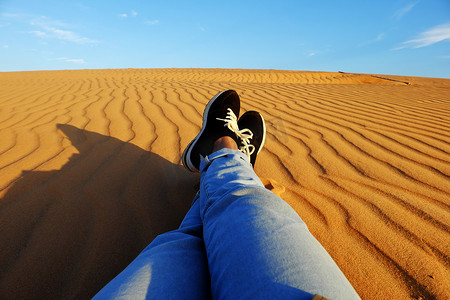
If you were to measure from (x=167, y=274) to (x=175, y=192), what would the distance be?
2.97 ft

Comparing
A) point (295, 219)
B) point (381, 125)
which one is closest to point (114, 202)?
point (295, 219)

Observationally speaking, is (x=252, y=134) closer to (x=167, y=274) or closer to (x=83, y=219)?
(x=83, y=219)

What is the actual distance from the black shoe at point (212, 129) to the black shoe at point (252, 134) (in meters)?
0.08

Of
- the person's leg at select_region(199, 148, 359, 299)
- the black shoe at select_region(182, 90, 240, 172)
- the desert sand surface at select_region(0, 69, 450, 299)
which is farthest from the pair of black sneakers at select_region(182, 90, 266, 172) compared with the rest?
the person's leg at select_region(199, 148, 359, 299)

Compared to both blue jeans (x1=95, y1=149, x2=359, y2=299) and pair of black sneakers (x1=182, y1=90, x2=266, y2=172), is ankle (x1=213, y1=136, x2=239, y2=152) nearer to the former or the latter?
pair of black sneakers (x1=182, y1=90, x2=266, y2=172)

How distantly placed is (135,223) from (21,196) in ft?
2.29

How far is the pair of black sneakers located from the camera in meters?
1.58

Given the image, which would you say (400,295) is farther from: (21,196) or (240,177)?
(21,196)

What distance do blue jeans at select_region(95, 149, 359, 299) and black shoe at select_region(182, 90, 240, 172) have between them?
2.53 feet

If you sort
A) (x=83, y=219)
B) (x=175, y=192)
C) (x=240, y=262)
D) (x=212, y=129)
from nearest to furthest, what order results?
(x=240, y=262) → (x=83, y=219) → (x=175, y=192) → (x=212, y=129)

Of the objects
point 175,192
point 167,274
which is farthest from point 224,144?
point 167,274

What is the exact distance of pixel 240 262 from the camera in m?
0.53

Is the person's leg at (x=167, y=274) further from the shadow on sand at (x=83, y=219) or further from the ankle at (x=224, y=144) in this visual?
the ankle at (x=224, y=144)

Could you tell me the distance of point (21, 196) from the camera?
1327mm
